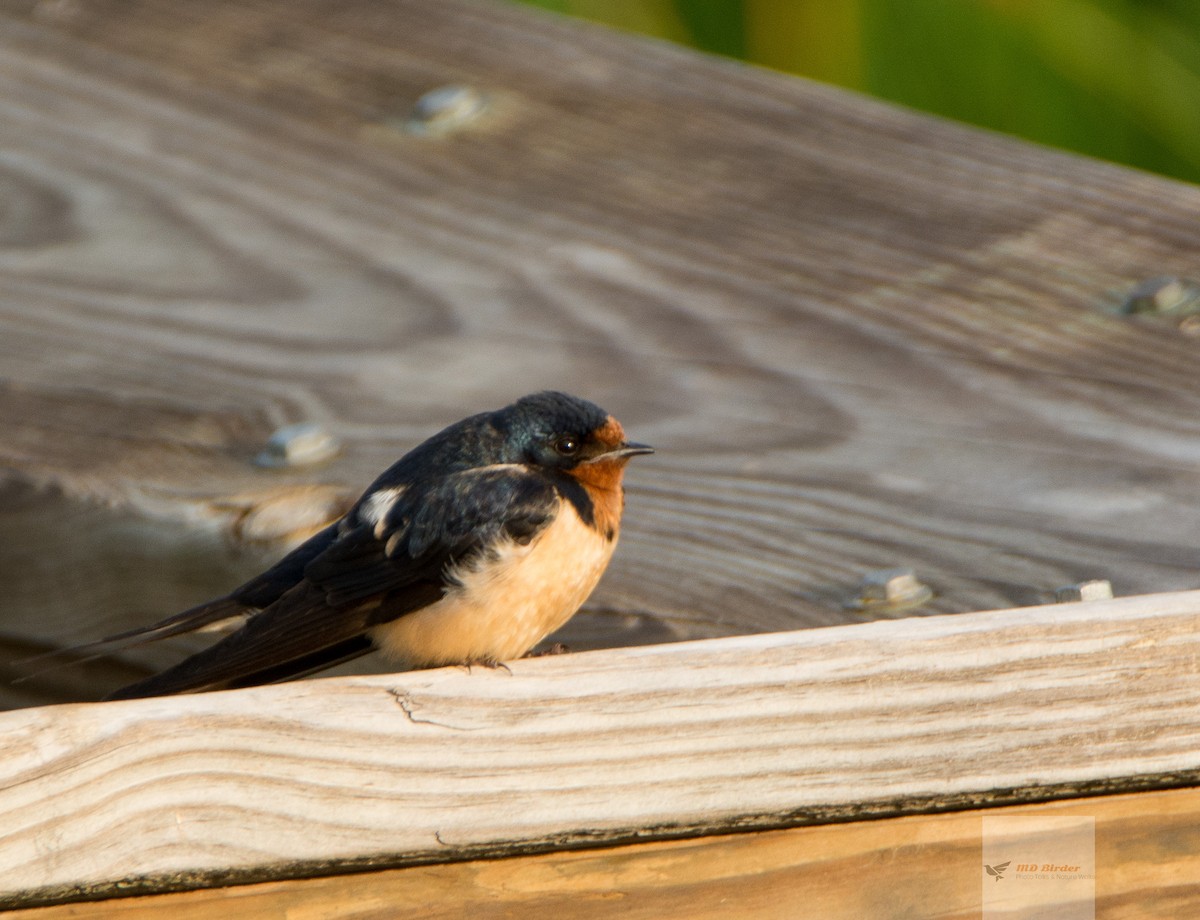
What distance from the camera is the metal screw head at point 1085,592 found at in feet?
4.69

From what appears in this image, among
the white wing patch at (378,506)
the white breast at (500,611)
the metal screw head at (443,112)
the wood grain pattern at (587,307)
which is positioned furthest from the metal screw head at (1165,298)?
the metal screw head at (443,112)

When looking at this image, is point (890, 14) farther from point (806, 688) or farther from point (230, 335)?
point (806, 688)

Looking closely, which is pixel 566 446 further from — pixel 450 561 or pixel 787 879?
pixel 787 879

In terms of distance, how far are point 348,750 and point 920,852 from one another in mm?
469

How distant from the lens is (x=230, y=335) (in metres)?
1.99

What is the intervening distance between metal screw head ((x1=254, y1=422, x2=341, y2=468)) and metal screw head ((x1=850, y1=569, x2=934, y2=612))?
609 mm

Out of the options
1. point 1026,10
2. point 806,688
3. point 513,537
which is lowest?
point 513,537

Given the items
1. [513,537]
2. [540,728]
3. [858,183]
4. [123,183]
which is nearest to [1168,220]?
[858,183]

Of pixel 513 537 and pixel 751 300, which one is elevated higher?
pixel 751 300

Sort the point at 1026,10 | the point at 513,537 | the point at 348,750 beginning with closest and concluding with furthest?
the point at 348,750 → the point at 513,537 → the point at 1026,10

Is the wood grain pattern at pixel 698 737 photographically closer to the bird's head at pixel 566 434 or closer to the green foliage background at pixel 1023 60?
the bird's head at pixel 566 434

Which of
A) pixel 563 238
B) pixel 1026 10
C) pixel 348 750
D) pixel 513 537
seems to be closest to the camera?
pixel 348 750

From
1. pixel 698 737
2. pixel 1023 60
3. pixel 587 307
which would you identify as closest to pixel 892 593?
pixel 698 737

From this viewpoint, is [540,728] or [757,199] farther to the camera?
[757,199]
